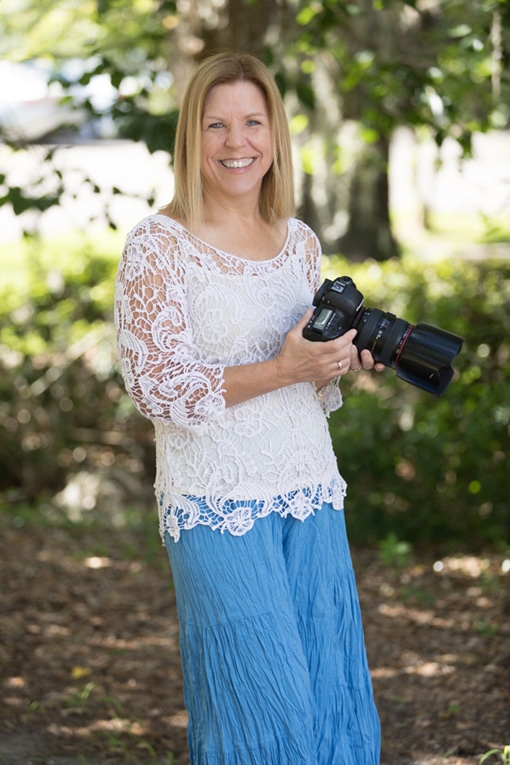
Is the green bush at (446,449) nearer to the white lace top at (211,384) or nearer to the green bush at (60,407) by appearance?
the green bush at (60,407)

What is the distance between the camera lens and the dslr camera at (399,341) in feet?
7.55

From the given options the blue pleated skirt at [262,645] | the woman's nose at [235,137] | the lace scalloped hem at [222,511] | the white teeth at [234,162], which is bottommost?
the blue pleated skirt at [262,645]

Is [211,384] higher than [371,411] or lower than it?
lower

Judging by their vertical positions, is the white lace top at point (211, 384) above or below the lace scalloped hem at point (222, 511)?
above

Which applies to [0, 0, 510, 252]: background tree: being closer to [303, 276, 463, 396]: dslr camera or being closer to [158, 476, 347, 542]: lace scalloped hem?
[303, 276, 463, 396]: dslr camera

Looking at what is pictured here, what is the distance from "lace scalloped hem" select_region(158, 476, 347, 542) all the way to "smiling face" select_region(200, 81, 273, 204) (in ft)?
2.42

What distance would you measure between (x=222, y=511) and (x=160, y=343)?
410 mm

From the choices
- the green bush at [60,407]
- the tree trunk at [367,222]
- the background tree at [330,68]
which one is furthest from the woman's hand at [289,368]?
the tree trunk at [367,222]

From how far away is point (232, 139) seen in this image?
7.64 feet

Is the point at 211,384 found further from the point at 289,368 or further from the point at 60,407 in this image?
the point at 60,407

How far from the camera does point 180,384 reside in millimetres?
2189

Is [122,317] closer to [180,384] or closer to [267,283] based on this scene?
[180,384]

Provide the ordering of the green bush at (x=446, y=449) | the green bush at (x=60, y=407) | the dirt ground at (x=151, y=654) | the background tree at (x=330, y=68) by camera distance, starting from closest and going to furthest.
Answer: the dirt ground at (x=151, y=654) → the background tree at (x=330, y=68) → the green bush at (x=446, y=449) → the green bush at (x=60, y=407)

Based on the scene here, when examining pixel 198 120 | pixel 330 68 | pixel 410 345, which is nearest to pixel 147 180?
pixel 330 68
